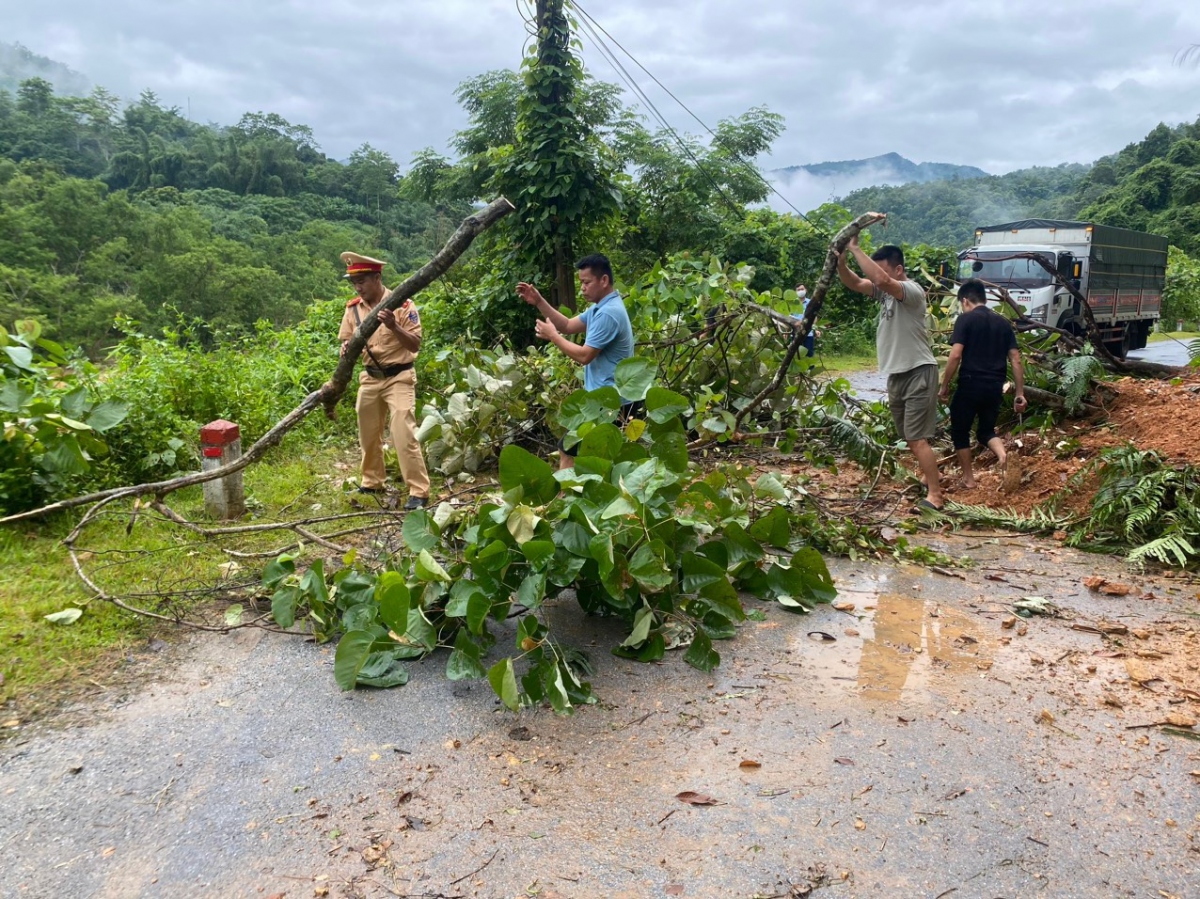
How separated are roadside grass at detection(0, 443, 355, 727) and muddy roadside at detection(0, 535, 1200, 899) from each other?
336 millimetres

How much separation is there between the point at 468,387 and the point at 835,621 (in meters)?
3.63

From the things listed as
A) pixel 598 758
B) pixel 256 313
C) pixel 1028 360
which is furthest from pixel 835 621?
pixel 256 313

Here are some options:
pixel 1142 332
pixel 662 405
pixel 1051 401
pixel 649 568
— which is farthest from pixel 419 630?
pixel 1142 332

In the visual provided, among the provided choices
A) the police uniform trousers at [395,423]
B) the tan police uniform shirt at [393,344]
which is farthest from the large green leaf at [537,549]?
the tan police uniform shirt at [393,344]

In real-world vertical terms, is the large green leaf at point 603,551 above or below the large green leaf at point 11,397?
below

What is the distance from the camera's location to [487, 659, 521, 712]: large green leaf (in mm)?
2764

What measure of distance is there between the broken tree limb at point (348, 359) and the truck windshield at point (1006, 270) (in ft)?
41.1

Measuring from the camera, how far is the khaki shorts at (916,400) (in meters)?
5.35

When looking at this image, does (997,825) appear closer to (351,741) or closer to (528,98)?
(351,741)

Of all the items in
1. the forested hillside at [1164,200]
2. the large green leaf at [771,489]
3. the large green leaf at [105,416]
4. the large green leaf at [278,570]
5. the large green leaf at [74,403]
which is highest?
the forested hillside at [1164,200]

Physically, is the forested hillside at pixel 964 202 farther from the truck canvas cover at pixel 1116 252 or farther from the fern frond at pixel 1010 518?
the fern frond at pixel 1010 518

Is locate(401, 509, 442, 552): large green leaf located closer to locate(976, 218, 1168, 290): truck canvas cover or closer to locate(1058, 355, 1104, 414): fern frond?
locate(1058, 355, 1104, 414): fern frond

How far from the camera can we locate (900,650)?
3.52 metres

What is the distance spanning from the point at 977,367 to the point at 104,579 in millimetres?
5774
